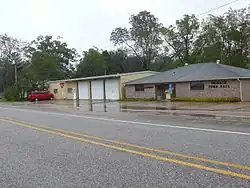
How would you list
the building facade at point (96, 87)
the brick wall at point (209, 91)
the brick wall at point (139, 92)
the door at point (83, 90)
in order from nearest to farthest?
the brick wall at point (209, 91) → the brick wall at point (139, 92) → the building facade at point (96, 87) → the door at point (83, 90)

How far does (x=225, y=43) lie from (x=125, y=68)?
1002 inches

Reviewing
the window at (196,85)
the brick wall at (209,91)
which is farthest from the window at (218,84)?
the window at (196,85)

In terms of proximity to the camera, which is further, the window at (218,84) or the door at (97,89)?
the door at (97,89)

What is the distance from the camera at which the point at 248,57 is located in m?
52.2

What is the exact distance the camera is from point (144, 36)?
221ft

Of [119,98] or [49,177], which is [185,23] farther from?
[49,177]

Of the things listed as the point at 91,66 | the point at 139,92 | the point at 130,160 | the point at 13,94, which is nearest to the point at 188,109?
the point at 130,160

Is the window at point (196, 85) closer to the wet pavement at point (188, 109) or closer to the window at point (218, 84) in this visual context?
the window at point (218, 84)

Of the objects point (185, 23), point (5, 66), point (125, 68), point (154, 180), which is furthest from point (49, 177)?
point (5, 66)

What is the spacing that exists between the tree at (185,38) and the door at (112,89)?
20108mm

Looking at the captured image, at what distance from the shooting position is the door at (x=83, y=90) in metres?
48.3

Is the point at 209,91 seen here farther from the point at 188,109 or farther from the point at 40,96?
the point at 40,96

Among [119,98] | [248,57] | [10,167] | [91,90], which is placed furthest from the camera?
[248,57]

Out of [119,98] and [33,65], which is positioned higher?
[33,65]
